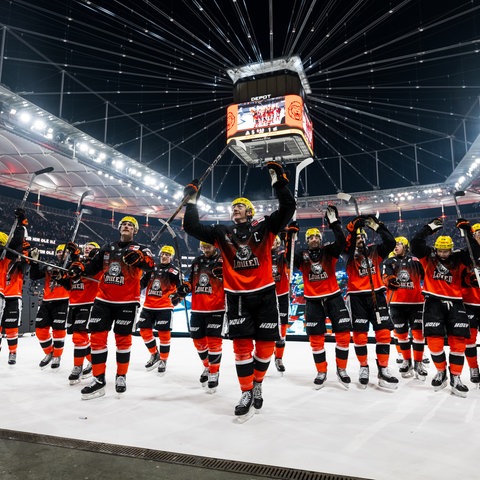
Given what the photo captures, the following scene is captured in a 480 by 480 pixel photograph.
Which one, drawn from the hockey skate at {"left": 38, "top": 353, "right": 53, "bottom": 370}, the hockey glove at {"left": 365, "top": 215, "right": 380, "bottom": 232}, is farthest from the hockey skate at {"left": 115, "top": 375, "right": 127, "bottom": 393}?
the hockey glove at {"left": 365, "top": 215, "right": 380, "bottom": 232}

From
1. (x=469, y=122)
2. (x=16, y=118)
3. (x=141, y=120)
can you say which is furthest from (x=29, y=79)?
(x=469, y=122)

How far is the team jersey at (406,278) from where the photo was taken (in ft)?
18.9

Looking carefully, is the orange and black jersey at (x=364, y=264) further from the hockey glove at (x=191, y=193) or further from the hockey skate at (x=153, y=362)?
the hockey skate at (x=153, y=362)

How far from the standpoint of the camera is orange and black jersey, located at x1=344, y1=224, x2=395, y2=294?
5.22 m

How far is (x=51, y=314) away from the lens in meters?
6.30

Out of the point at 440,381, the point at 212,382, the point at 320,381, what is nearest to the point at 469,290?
the point at 440,381

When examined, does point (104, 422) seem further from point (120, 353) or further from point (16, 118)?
point (16, 118)

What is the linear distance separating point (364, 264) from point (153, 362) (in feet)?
12.5

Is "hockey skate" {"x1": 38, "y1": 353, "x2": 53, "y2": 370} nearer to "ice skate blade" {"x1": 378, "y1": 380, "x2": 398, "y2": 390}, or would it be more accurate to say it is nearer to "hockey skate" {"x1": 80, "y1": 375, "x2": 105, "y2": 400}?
"hockey skate" {"x1": 80, "y1": 375, "x2": 105, "y2": 400}

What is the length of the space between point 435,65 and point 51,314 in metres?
14.3

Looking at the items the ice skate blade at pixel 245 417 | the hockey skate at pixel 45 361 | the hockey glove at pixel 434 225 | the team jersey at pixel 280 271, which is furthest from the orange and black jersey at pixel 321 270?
the hockey skate at pixel 45 361

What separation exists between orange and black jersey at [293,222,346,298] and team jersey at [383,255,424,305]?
1248mm

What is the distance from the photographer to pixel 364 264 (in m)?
5.35

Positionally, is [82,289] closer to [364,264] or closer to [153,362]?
[153,362]
